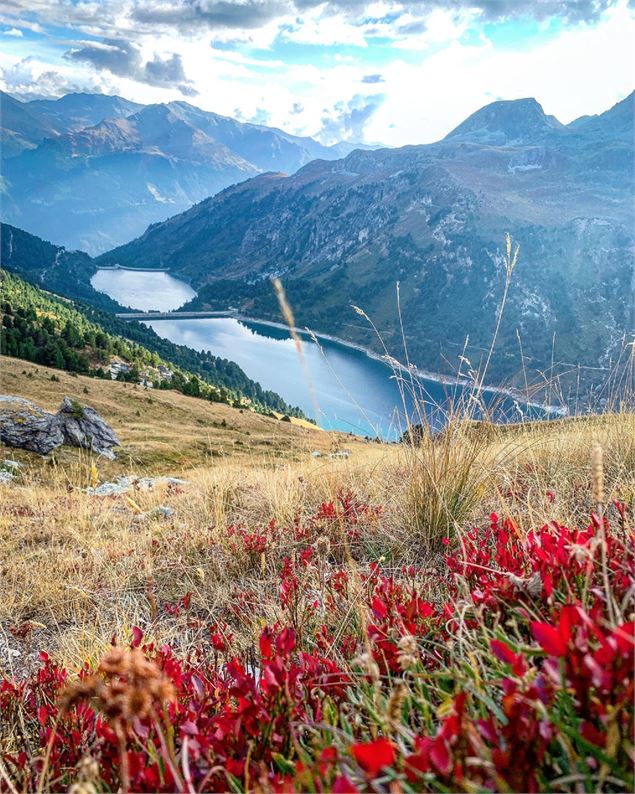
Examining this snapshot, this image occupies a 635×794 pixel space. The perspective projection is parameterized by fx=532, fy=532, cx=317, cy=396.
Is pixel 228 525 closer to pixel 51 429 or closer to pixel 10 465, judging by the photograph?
pixel 10 465

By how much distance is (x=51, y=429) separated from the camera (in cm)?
2022

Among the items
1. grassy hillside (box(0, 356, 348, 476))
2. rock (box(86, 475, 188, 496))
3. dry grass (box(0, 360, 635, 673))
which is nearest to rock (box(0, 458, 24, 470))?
grassy hillside (box(0, 356, 348, 476))

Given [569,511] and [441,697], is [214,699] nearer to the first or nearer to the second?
[441,697]

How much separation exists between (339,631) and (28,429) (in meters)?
20.0

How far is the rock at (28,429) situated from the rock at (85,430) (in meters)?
0.48

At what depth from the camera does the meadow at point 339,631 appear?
0.99m

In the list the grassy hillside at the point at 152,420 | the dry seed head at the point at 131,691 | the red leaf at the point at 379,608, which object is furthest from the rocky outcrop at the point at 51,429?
the dry seed head at the point at 131,691

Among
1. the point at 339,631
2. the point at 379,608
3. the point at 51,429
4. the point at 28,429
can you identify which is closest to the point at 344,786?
the point at 379,608

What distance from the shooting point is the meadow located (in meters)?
0.99

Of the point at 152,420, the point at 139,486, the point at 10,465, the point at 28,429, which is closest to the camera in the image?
the point at 139,486

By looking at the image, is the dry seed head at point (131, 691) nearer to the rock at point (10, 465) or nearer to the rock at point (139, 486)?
the rock at point (139, 486)

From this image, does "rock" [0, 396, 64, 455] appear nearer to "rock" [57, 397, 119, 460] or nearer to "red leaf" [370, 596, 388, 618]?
"rock" [57, 397, 119, 460]

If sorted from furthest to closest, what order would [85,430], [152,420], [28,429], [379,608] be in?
[152,420], [85,430], [28,429], [379,608]

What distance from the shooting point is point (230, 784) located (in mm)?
1238
